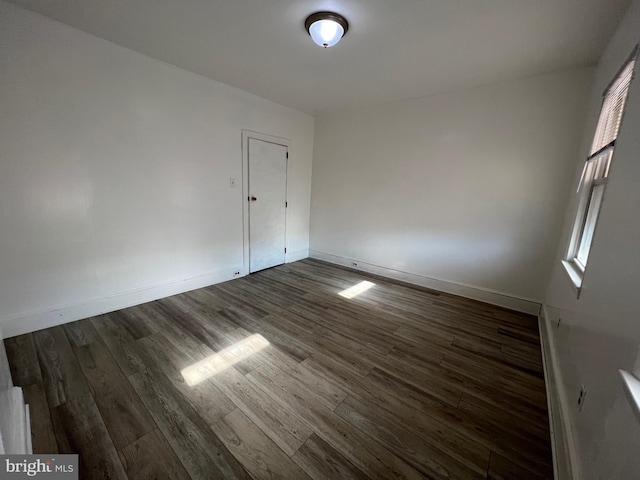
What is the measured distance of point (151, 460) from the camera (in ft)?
3.94

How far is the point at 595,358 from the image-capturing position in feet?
3.84

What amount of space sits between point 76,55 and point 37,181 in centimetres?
114

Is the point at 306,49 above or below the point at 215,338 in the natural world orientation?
above

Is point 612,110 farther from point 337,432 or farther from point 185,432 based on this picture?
point 185,432

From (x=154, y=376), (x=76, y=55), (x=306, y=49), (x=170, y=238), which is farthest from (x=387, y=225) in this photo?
(x=76, y=55)

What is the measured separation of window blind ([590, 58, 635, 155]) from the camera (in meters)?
1.50

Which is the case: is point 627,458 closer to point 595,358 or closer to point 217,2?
point 595,358

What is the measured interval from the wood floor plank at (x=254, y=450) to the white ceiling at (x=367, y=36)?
2732mm

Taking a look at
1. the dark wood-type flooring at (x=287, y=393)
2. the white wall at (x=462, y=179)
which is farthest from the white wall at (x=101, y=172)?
the white wall at (x=462, y=179)

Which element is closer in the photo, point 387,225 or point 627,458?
point 627,458

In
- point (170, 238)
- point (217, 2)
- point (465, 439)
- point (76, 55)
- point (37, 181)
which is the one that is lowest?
point (465, 439)

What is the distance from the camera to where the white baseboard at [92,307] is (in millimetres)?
2062

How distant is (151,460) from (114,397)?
1.93 ft

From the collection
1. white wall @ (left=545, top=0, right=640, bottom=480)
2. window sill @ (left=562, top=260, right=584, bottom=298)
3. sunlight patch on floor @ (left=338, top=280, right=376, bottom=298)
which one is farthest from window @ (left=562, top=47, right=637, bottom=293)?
sunlight patch on floor @ (left=338, top=280, right=376, bottom=298)
